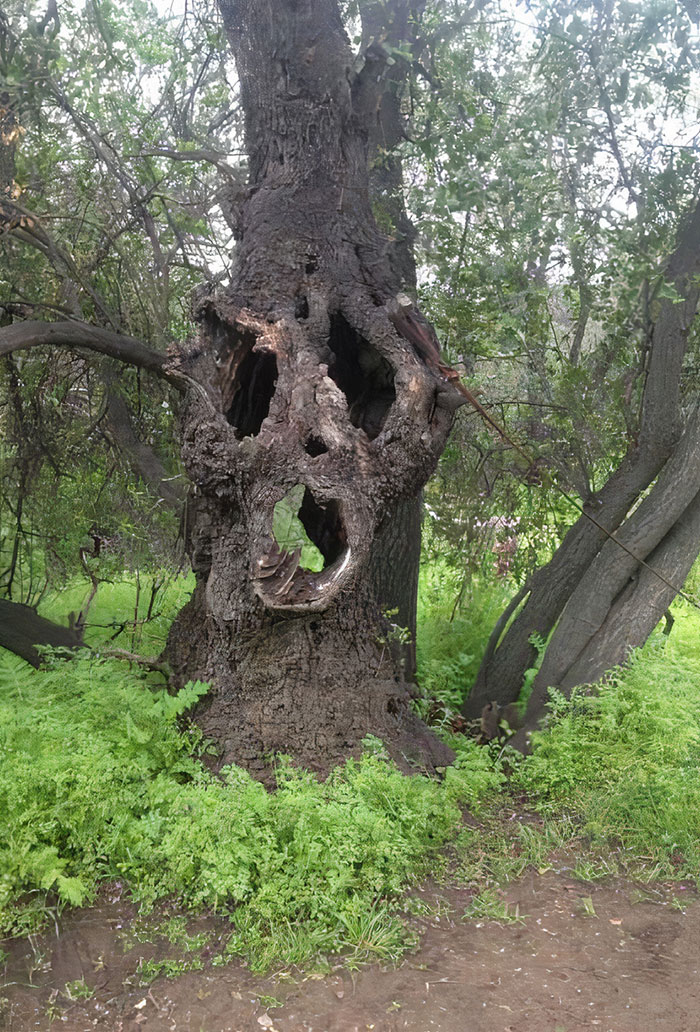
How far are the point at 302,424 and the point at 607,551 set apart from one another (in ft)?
8.07

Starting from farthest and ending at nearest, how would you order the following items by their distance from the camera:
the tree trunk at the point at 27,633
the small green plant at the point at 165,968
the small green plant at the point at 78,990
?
the tree trunk at the point at 27,633
the small green plant at the point at 165,968
the small green plant at the point at 78,990

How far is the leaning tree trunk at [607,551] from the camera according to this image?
18.3 ft

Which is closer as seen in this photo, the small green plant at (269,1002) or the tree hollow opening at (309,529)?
the small green plant at (269,1002)

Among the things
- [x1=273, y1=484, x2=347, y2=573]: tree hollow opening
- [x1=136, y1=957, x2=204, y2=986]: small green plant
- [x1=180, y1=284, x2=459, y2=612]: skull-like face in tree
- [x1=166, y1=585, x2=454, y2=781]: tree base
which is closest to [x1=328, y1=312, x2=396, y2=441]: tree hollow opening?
[x1=180, y1=284, x2=459, y2=612]: skull-like face in tree

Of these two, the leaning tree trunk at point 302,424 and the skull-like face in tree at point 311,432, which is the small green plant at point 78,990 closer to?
the leaning tree trunk at point 302,424

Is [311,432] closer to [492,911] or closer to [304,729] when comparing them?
[304,729]

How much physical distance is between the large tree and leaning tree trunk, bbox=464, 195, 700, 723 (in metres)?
1.06

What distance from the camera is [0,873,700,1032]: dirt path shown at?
10.7 feet

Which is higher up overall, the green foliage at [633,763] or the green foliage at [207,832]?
the green foliage at [633,763]

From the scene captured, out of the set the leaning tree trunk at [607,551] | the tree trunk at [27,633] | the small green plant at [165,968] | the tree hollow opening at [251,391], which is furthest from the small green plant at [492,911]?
the tree trunk at [27,633]

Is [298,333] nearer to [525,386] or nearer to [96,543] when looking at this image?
[525,386]

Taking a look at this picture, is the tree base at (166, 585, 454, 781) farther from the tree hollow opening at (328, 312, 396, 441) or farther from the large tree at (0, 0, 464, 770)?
the tree hollow opening at (328, 312, 396, 441)

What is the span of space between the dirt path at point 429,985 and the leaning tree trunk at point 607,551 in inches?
78.0

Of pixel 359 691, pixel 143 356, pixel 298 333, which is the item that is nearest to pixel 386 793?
pixel 359 691
